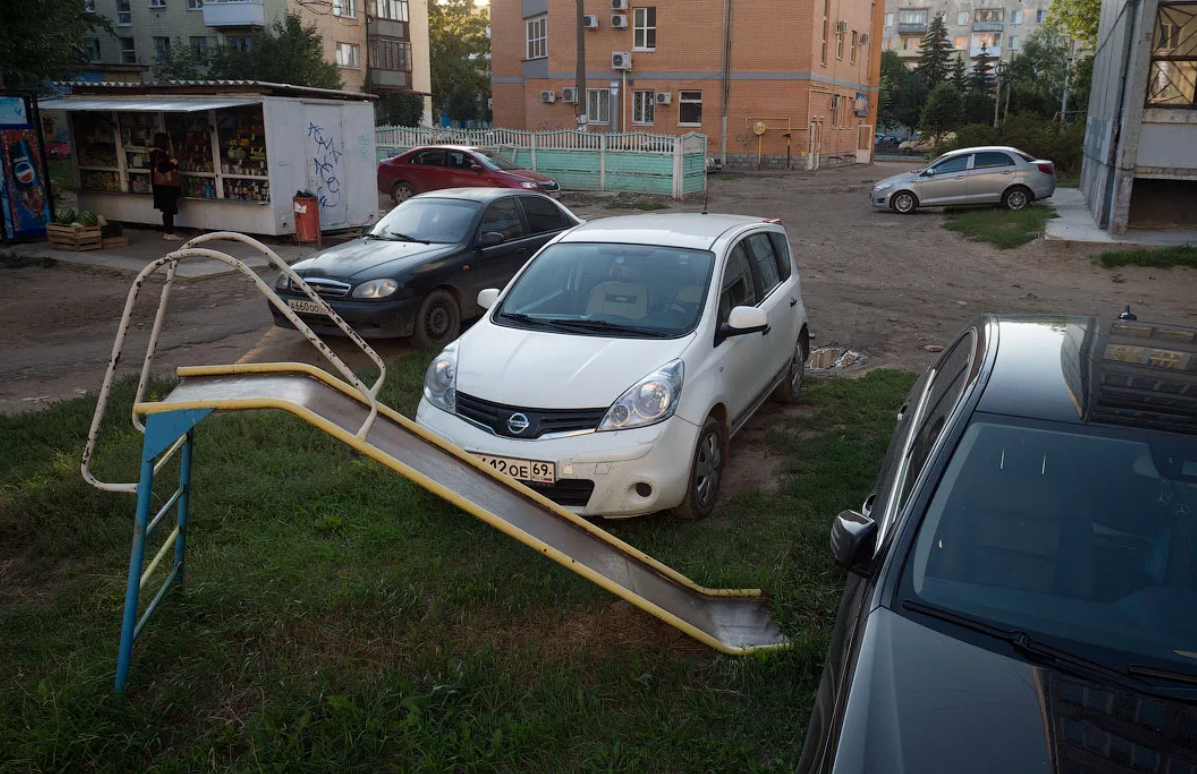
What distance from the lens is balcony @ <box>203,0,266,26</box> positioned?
45250 mm

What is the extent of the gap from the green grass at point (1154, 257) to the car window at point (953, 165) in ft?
22.8

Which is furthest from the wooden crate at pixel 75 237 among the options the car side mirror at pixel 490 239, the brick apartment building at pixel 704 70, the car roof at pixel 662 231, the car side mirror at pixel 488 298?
the brick apartment building at pixel 704 70

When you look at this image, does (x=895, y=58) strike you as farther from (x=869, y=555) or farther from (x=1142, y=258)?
(x=869, y=555)

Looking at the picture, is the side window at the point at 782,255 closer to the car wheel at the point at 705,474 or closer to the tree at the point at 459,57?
the car wheel at the point at 705,474

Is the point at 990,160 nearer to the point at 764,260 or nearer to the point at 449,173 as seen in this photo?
the point at 449,173

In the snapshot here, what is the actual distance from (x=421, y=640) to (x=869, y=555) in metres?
2.04

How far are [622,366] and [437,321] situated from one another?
4.75 metres

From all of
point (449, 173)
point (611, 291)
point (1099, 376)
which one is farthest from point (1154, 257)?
point (449, 173)

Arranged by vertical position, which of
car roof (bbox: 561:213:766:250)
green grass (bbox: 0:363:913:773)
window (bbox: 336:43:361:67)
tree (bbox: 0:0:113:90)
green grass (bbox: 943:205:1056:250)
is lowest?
green grass (bbox: 0:363:913:773)

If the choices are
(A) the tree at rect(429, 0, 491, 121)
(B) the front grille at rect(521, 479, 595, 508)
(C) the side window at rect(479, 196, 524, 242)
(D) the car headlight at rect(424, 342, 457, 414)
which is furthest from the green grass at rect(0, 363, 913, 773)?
(A) the tree at rect(429, 0, 491, 121)

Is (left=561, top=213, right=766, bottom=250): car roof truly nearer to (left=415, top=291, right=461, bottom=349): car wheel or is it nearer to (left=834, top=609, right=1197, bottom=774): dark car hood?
(left=415, top=291, right=461, bottom=349): car wheel

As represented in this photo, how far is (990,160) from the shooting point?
70.0ft

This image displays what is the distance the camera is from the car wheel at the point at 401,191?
23094mm

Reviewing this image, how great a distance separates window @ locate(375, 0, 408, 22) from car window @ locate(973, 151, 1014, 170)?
40.5 metres
